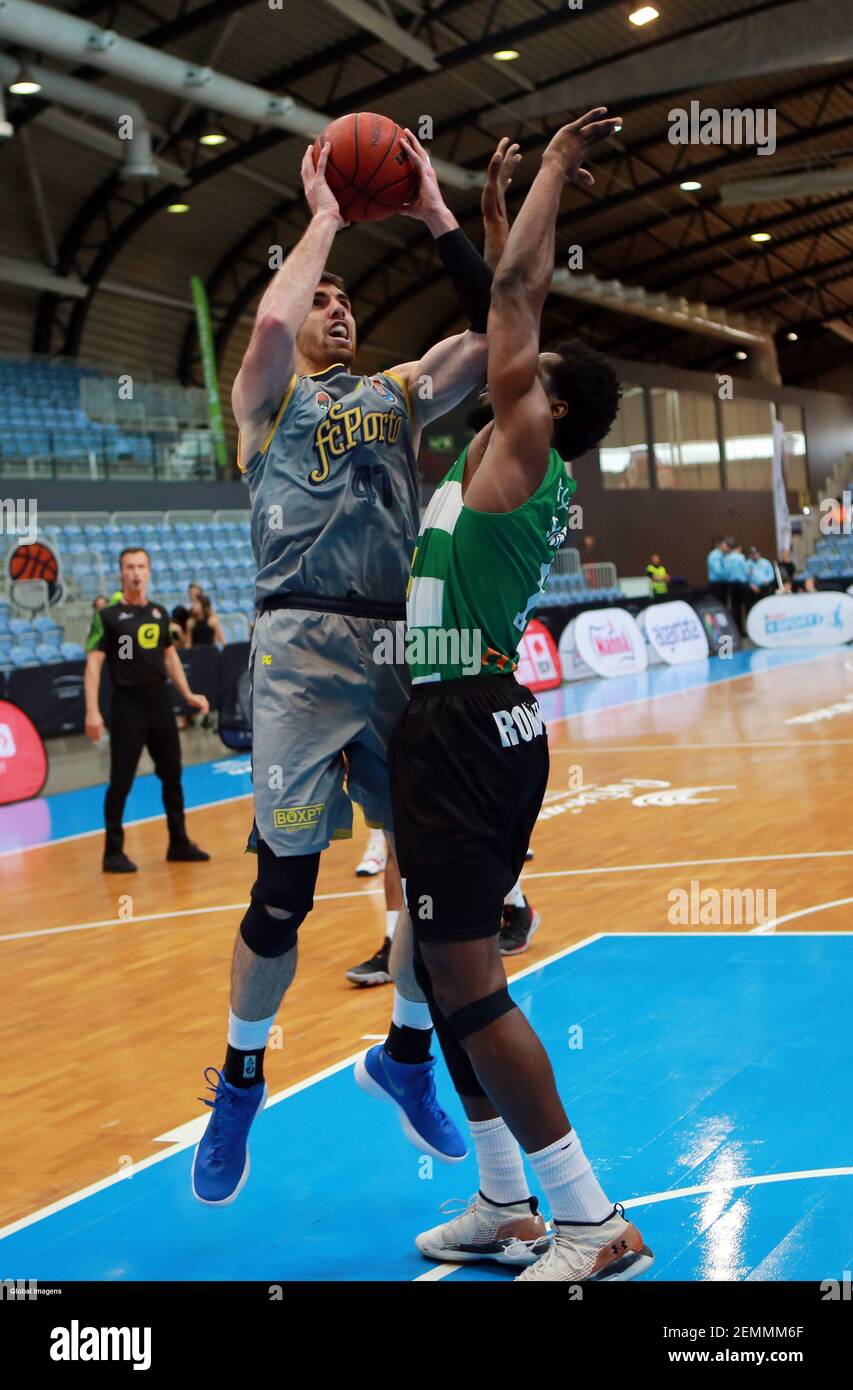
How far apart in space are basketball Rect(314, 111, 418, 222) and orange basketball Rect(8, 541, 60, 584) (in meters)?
14.5

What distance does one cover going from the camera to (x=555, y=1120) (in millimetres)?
3004

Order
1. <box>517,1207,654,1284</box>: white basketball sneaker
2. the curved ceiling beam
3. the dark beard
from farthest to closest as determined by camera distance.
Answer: the curved ceiling beam → the dark beard → <box>517,1207,654,1284</box>: white basketball sneaker

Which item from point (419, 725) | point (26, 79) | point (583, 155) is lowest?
point (419, 725)

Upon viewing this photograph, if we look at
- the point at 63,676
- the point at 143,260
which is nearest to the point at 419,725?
the point at 63,676

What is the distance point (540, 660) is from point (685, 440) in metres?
22.3

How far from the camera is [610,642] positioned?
65.2ft

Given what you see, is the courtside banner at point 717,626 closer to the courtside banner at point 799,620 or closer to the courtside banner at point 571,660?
the courtside banner at point 799,620

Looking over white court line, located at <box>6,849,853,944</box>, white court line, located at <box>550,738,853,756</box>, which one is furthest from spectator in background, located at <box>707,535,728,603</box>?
white court line, located at <box>6,849,853,944</box>

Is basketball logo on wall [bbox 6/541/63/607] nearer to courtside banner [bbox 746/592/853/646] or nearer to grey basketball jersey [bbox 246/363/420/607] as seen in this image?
courtside banner [bbox 746/592/853/646]

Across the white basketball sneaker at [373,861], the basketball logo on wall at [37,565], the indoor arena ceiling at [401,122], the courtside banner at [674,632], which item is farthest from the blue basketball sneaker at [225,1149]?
the courtside banner at [674,632]

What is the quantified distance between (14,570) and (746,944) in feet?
43.9

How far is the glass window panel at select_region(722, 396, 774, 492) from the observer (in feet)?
135
